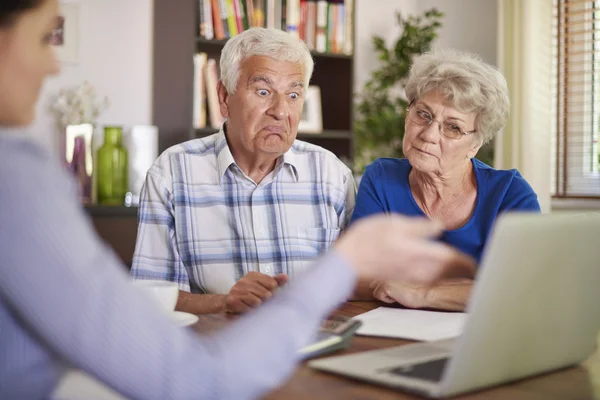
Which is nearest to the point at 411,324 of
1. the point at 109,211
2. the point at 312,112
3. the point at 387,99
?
the point at 109,211

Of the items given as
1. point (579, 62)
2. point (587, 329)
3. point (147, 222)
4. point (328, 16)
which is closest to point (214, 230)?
point (147, 222)

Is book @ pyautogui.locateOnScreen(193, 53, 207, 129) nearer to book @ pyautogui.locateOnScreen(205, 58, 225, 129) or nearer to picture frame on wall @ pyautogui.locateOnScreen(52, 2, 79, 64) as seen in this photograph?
book @ pyautogui.locateOnScreen(205, 58, 225, 129)

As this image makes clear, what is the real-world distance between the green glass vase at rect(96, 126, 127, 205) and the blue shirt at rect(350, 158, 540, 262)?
161 centimetres

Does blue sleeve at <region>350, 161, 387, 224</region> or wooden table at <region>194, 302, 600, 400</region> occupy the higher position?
blue sleeve at <region>350, 161, 387, 224</region>

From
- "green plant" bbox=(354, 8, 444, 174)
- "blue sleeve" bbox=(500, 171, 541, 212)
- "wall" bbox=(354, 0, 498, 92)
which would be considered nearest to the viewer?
"blue sleeve" bbox=(500, 171, 541, 212)

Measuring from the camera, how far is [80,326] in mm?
626

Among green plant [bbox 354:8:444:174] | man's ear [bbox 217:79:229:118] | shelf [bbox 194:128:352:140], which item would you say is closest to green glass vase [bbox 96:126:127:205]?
shelf [bbox 194:128:352:140]

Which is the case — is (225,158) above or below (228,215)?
above

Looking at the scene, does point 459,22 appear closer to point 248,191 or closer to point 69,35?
point 69,35

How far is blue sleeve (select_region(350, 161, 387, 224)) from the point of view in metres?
1.98

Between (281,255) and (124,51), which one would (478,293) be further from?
(124,51)

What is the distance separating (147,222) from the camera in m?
1.94

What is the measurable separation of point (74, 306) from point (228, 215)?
143 cm

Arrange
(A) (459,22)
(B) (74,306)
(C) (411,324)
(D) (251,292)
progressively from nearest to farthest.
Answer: (B) (74,306)
(C) (411,324)
(D) (251,292)
(A) (459,22)
